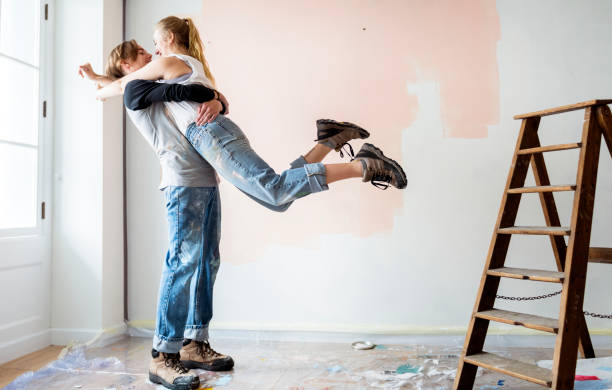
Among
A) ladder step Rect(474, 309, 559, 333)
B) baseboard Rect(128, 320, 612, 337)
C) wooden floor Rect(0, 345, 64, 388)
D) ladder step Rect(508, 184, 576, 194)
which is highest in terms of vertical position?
ladder step Rect(508, 184, 576, 194)

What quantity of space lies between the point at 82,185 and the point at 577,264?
101 inches

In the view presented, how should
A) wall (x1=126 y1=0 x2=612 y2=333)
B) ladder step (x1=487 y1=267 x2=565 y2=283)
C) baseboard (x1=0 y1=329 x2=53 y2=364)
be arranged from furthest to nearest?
wall (x1=126 y1=0 x2=612 y2=333)
baseboard (x1=0 y1=329 x2=53 y2=364)
ladder step (x1=487 y1=267 x2=565 y2=283)

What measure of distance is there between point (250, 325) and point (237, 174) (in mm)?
1289

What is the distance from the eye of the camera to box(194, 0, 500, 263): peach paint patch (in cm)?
265

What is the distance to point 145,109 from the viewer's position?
1.96 m

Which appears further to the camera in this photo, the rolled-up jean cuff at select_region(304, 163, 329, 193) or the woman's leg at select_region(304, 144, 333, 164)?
the woman's leg at select_region(304, 144, 333, 164)

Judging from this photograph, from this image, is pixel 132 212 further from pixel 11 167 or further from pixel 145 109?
pixel 145 109

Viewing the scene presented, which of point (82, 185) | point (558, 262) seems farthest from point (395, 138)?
point (82, 185)

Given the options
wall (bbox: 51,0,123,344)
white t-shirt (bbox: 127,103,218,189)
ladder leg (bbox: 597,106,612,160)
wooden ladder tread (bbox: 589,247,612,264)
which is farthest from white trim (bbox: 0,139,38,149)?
wooden ladder tread (bbox: 589,247,612,264)

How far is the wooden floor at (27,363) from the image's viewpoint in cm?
214

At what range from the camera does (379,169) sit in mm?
1782

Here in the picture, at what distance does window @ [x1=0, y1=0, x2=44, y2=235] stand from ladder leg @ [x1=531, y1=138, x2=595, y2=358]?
105 inches

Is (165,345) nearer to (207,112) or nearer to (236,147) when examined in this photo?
(236,147)

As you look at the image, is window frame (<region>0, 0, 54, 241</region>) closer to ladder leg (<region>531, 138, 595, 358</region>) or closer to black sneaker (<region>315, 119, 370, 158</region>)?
black sneaker (<region>315, 119, 370, 158</region>)
